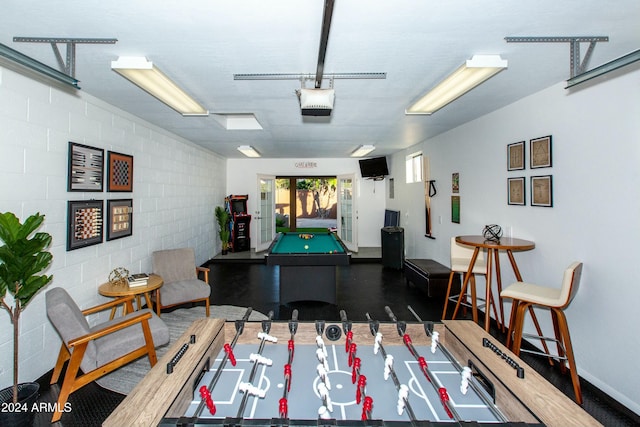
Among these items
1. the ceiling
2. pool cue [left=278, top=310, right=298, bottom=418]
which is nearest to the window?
the ceiling

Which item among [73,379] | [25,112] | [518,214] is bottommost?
[73,379]

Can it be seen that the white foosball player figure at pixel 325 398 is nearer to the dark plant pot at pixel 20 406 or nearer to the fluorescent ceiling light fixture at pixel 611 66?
the fluorescent ceiling light fixture at pixel 611 66

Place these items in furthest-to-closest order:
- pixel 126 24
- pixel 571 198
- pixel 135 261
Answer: pixel 135 261
pixel 571 198
pixel 126 24

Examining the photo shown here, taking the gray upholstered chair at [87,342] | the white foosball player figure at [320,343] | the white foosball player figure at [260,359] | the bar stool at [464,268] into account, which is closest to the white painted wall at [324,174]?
the bar stool at [464,268]

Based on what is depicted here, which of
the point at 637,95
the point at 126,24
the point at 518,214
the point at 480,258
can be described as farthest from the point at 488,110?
the point at 126,24

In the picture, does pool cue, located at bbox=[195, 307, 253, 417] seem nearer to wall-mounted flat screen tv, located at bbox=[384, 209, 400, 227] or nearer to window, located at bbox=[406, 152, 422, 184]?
window, located at bbox=[406, 152, 422, 184]

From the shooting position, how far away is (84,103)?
120 inches

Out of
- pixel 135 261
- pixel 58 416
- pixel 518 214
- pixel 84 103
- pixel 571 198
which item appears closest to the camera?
pixel 58 416

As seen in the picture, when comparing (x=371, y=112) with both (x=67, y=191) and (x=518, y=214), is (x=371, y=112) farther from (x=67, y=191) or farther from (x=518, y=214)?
(x=67, y=191)

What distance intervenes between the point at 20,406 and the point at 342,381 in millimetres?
2360

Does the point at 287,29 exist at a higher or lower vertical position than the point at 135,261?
higher

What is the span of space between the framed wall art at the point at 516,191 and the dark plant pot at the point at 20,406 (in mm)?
4628

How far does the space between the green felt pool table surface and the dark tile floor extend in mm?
791

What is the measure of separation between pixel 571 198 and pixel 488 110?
1516 millimetres
